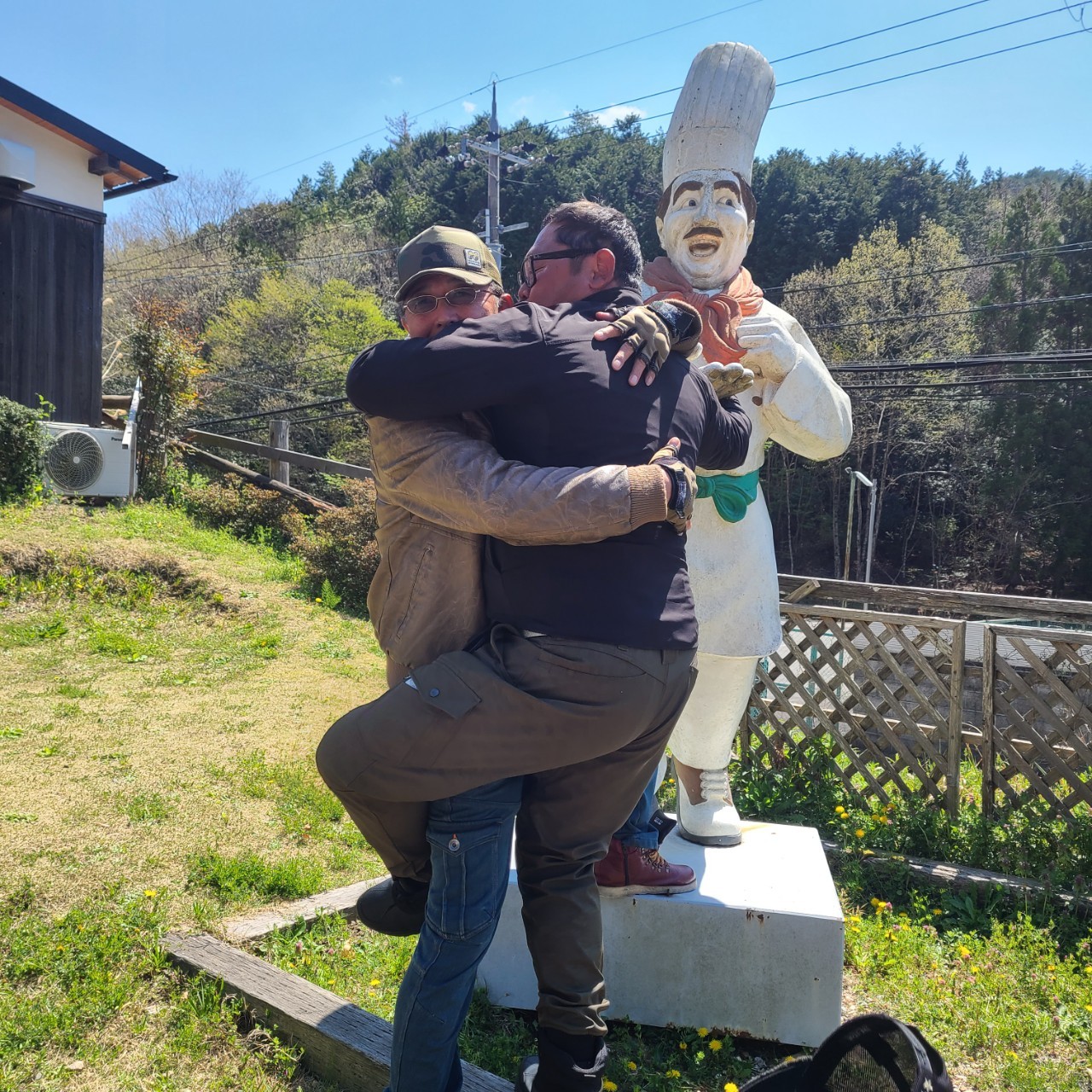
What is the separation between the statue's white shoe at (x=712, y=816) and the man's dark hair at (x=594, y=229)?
1.63 meters

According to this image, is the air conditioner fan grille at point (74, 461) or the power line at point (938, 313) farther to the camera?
the power line at point (938, 313)

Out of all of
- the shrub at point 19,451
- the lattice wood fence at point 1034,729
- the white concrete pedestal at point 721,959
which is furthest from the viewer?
the shrub at point 19,451

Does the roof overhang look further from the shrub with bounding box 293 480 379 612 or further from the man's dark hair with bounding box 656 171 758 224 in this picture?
the man's dark hair with bounding box 656 171 758 224

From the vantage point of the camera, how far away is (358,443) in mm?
23500

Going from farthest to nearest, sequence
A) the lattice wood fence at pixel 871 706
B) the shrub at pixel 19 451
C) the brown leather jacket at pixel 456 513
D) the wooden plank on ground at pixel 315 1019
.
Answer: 1. the shrub at pixel 19 451
2. the lattice wood fence at pixel 871 706
3. the wooden plank on ground at pixel 315 1019
4. the brown leather jacket at pixel 456 513

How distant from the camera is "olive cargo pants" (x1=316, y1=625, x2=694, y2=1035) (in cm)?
160

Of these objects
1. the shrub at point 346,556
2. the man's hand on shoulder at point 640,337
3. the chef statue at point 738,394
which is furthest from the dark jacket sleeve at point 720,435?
the shrub at point 346,556

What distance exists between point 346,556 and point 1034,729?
6772 millimetres

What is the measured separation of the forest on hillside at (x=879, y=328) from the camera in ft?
71.5

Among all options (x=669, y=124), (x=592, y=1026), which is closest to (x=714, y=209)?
(x=669, y=124)

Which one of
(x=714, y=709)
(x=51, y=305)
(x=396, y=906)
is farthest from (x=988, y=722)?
(x=51, y=305)

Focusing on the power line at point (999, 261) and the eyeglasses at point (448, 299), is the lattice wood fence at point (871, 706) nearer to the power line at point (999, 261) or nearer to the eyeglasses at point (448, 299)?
the eyeglasses at point (448, 299)

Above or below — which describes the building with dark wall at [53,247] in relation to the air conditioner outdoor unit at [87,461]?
above

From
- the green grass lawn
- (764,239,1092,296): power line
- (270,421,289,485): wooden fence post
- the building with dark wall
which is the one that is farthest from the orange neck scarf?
(764,239,1092,296): power line
